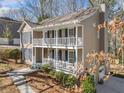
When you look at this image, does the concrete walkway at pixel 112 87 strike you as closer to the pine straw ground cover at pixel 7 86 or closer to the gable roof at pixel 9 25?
the pine straw ground cover at pixel 7 86

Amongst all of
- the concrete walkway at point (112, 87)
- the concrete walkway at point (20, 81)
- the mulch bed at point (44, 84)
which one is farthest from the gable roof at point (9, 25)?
the concrete walkway at point (112, 87)

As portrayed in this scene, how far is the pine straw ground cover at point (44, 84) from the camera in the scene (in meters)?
20.7

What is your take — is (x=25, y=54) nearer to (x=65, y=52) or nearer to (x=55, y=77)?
(x=65, y=52)

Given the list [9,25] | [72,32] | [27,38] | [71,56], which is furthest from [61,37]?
[9,25]

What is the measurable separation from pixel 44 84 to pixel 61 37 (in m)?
9.43

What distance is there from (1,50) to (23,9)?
20.1m

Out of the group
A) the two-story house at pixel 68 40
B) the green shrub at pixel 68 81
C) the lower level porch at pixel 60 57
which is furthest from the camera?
the lower level porch at pixel 60 57

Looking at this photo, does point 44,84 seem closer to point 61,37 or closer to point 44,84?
point 44,84

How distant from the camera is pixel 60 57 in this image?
1218 inches

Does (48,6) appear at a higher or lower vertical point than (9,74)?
higher

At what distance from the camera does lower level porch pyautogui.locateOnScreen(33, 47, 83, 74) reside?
26547 mm

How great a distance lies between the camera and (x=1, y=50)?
38469 millimetres

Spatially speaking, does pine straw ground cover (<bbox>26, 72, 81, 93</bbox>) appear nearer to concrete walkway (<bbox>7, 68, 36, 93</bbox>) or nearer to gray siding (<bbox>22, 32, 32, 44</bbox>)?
concrete walkway (<bbox>7, 68, 36, 93</bbox>)

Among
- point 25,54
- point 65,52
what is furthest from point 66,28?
point 25,54
